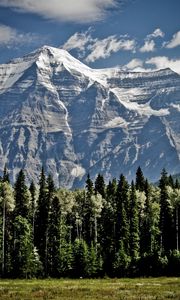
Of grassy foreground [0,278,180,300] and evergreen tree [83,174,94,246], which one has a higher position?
evergreen tree [83,174,94,246]

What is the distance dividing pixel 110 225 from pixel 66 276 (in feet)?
72.0

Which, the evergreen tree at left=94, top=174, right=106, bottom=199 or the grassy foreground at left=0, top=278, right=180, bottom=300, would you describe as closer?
the grassy foreground at left=0, top=278, right=180, bottom=300

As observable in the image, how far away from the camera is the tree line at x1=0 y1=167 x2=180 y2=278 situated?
11275 cm

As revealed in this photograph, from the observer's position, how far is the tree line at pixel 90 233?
113 metres

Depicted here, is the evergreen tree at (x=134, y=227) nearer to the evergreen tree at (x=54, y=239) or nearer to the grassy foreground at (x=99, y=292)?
the evergreen tree at (x=54, y=239)

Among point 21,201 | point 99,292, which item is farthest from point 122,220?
point 99,292

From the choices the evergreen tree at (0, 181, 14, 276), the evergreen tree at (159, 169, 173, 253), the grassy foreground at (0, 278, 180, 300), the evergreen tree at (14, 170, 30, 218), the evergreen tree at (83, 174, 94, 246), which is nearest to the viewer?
the grassy foreground at (0, 278, 180, 300)

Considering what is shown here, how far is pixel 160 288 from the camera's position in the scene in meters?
78.1

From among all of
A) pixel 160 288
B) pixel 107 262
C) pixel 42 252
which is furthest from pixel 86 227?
pixel 160 288

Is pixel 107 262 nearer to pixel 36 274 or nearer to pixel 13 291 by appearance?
pixel 36 274

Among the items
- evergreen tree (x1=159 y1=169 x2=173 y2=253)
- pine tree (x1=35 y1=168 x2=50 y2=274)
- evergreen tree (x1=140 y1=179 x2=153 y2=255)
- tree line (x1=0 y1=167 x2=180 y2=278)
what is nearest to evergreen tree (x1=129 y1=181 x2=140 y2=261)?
tree line (x1=0 y1=167 x2=180 y2=278)

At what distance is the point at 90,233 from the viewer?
141 m

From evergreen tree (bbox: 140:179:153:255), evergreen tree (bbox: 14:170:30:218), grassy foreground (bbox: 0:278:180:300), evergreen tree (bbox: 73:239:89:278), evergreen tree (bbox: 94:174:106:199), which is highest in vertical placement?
evergreen tree (bbox: 94:174:106:199)

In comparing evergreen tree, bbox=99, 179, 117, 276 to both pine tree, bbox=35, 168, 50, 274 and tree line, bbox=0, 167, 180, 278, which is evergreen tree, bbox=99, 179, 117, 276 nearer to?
tree line, bbox=0, 167, 180, 278
